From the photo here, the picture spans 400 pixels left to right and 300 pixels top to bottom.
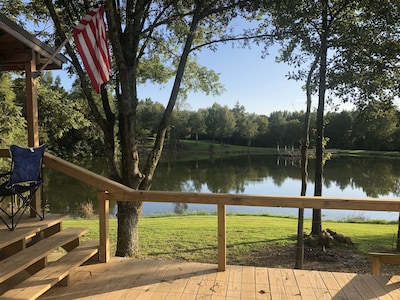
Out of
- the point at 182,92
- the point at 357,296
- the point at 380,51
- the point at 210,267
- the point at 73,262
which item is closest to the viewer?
the point at 357,296

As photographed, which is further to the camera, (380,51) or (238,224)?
(238,224)

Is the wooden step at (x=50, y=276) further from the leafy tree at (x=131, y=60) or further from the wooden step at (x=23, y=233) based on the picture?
the leafy tree at (x=131, y=60)

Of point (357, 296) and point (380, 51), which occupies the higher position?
point (380, 51)

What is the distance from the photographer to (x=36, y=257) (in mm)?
2943

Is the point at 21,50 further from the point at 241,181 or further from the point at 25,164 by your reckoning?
the point at 241,181

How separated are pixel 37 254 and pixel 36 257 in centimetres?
7

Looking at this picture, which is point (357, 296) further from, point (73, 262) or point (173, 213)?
point (173, 213)

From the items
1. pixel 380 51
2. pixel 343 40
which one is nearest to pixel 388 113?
pixel 380 51

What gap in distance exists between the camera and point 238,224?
1031 centimetres

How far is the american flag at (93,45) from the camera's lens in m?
3.88

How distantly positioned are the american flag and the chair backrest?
1082 millimetres

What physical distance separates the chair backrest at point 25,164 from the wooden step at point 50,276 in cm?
82

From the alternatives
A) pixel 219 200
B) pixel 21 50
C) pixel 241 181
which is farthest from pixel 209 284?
pixel 241 181

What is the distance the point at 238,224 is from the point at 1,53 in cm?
789
